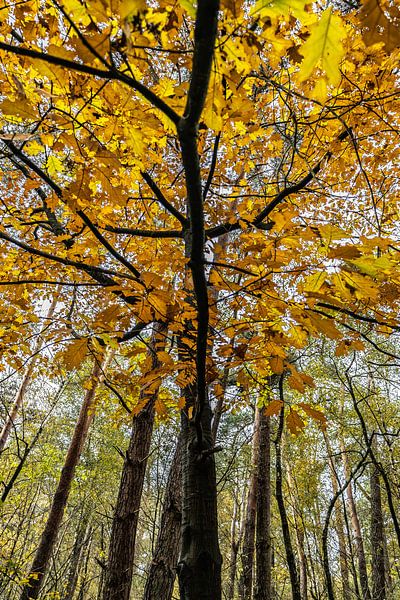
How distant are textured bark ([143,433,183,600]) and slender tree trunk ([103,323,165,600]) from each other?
0.27 metres

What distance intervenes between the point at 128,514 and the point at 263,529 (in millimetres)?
2086

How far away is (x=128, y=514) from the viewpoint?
12.9ft

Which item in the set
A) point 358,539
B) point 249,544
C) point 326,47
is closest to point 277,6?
point 326,47

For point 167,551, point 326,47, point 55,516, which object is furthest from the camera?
point 55,516

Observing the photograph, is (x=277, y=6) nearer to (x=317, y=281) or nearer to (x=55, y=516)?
A: (x=317, y=281)

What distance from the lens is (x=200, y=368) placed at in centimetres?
126

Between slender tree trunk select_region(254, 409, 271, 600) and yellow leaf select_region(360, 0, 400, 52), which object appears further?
slender tree trunk select_region(254, 409, 271, 600)

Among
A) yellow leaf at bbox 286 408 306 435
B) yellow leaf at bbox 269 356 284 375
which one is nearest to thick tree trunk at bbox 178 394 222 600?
yellow leaf at bbox 286 408 306 435

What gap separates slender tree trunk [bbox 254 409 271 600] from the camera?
14.0 ft

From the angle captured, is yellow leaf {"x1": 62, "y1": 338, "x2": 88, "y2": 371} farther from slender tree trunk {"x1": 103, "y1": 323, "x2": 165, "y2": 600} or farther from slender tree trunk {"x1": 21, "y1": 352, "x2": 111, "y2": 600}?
slender tree trunk {"x1": 21, "y1": 352, "x2": 111, "y2": 600}

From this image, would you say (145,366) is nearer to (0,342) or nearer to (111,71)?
(111,71)

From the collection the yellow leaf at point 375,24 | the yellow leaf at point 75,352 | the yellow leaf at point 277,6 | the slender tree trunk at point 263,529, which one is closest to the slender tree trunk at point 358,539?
the slender tree trunk at point 263,529

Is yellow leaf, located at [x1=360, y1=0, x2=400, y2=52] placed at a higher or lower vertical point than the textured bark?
higher

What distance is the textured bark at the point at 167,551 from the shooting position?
11.5ft
